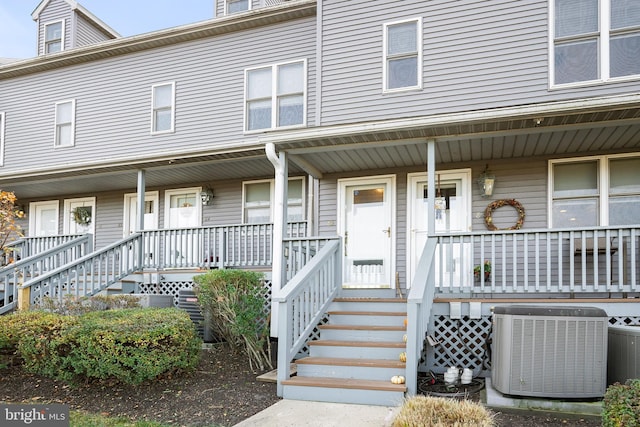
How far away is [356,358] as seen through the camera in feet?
19.9

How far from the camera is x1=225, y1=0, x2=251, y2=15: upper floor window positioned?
39.0 feet

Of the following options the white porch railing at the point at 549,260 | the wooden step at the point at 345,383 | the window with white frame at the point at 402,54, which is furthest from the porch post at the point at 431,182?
the wooden step at the point at 345,383

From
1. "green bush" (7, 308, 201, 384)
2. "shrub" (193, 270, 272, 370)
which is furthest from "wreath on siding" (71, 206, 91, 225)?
"shrub" (193, 270, 272, 370)

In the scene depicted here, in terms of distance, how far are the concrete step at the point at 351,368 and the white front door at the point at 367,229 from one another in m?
2.82

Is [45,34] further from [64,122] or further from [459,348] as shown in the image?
[459,348]

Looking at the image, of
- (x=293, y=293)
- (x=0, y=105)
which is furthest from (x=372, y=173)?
(x=0, y=105)

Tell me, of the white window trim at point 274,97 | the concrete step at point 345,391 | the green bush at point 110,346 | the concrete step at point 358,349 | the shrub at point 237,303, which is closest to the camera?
the concrete step at point 345,391

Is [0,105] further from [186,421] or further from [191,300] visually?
[186,421]

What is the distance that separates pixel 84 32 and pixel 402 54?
930 cm

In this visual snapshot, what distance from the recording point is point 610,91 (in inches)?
291

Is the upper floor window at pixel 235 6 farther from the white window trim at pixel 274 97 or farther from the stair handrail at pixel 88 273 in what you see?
the stair handrail at pixel 88 273

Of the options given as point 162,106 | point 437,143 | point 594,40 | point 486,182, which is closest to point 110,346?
point 437,143

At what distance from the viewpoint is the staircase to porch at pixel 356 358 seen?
534cm

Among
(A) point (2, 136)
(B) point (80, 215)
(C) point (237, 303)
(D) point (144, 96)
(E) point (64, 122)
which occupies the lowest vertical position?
(C) point (237, 303)
